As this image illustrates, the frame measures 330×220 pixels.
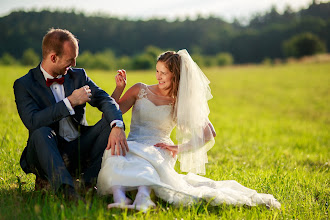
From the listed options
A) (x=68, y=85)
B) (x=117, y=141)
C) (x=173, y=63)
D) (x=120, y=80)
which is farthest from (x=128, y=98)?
(x=117, y=141)

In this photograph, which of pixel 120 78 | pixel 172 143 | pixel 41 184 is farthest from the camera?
pixel 172 143

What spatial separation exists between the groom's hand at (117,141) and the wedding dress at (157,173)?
72 millimetres

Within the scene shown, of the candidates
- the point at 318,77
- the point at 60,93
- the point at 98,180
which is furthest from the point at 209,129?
the point at 318,77

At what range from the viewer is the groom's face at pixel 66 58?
3.93 m

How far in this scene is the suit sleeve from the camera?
369 centimetres

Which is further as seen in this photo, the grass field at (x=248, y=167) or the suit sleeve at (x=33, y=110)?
the suit sleeve at (x=33, y=110)

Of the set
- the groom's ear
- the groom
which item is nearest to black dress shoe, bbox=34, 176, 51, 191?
the groom

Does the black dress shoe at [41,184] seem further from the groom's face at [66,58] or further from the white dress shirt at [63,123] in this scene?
the groom's face at [66,58]

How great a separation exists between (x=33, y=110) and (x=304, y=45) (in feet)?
233

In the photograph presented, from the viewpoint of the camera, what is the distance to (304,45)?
223 ft

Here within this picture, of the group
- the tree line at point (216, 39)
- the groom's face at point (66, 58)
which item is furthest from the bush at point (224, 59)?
the groom's face at point (66, 58)

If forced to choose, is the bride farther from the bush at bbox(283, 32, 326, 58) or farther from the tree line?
the bush at bbox(283, 32, 326, 58)

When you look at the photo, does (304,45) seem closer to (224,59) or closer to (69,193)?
(224,59)

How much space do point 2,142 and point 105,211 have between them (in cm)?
293
